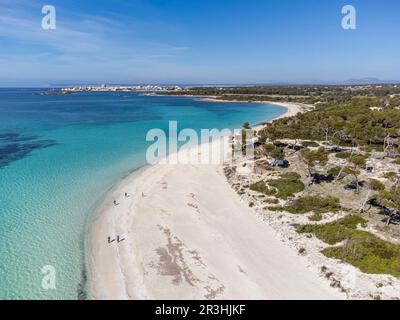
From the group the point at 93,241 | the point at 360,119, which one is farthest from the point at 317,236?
the point at 360,119

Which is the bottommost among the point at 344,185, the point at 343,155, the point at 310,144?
the point at 344,185

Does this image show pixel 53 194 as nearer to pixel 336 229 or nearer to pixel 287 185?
pixel 287 185

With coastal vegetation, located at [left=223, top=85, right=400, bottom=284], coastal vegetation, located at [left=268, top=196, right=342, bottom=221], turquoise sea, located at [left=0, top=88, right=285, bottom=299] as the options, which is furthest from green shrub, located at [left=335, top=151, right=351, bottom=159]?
turquoise sea, located at [left=0, top=88, right=285, bottom=299]

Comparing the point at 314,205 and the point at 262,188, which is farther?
the point at 262,188

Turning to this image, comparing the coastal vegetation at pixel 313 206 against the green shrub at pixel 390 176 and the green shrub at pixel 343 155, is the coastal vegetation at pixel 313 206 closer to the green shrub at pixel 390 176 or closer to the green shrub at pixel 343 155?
the green shrub at pixel 390 176

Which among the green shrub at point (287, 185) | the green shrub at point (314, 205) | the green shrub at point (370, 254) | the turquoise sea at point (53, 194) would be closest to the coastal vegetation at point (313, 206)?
the green shrub at point (314, 205)

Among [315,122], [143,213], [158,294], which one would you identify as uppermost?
[315,122]

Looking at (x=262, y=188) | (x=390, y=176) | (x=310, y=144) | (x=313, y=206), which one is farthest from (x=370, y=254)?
(x=310, y=144)
